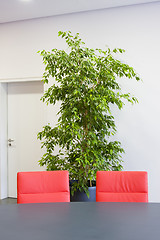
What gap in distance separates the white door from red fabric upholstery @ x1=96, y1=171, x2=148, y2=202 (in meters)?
2.88

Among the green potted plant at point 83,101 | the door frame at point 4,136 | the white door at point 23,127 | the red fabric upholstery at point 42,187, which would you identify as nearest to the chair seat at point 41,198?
the red fabric upholstery at point 42,187

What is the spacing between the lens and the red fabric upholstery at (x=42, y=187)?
245 cm

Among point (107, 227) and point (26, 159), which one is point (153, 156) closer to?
point (26, 159)

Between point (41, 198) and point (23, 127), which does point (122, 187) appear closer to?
point (41, 198)

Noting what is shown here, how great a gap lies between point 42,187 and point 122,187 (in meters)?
0.66

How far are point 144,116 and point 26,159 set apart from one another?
2.23 meters

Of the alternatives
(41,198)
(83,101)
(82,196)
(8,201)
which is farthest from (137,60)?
(8,201)

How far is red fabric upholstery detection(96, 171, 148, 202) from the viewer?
243 centimetres

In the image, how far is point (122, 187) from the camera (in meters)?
2.45

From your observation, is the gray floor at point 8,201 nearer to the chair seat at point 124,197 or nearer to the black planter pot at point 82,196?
the black planter pot at point 82,196
